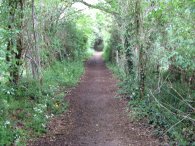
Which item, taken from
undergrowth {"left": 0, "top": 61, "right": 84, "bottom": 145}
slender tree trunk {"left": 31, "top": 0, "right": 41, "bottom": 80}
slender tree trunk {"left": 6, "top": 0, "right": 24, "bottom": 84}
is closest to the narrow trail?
undergrowth {"left": 0, "top": 61, "right": 84, "bottom": 145}

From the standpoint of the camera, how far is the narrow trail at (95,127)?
6.75m

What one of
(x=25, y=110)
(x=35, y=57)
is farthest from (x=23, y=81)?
(x=25, y=110)

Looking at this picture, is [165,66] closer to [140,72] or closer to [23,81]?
[140,72]

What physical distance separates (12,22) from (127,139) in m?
4.70

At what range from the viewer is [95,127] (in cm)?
792

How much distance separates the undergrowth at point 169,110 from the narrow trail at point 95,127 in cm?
37

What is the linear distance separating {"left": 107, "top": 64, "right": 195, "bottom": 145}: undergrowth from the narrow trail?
374mm

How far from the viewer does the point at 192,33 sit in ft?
19.9

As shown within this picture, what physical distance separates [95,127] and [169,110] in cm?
236

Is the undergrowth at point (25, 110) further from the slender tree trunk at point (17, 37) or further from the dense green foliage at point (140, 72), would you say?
the slender tree trunk at point (17, 37)

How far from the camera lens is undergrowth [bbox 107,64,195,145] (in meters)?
6.12

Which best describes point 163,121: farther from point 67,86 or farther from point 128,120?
point 67,86

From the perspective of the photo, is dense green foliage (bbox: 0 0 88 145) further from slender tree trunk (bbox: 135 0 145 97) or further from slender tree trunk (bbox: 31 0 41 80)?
slender tree trunk (bbox: 135 0 145 97)

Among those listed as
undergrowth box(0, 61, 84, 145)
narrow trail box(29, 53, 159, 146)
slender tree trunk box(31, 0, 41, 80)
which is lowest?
narrow trail box(29, 53, 159, 146)
